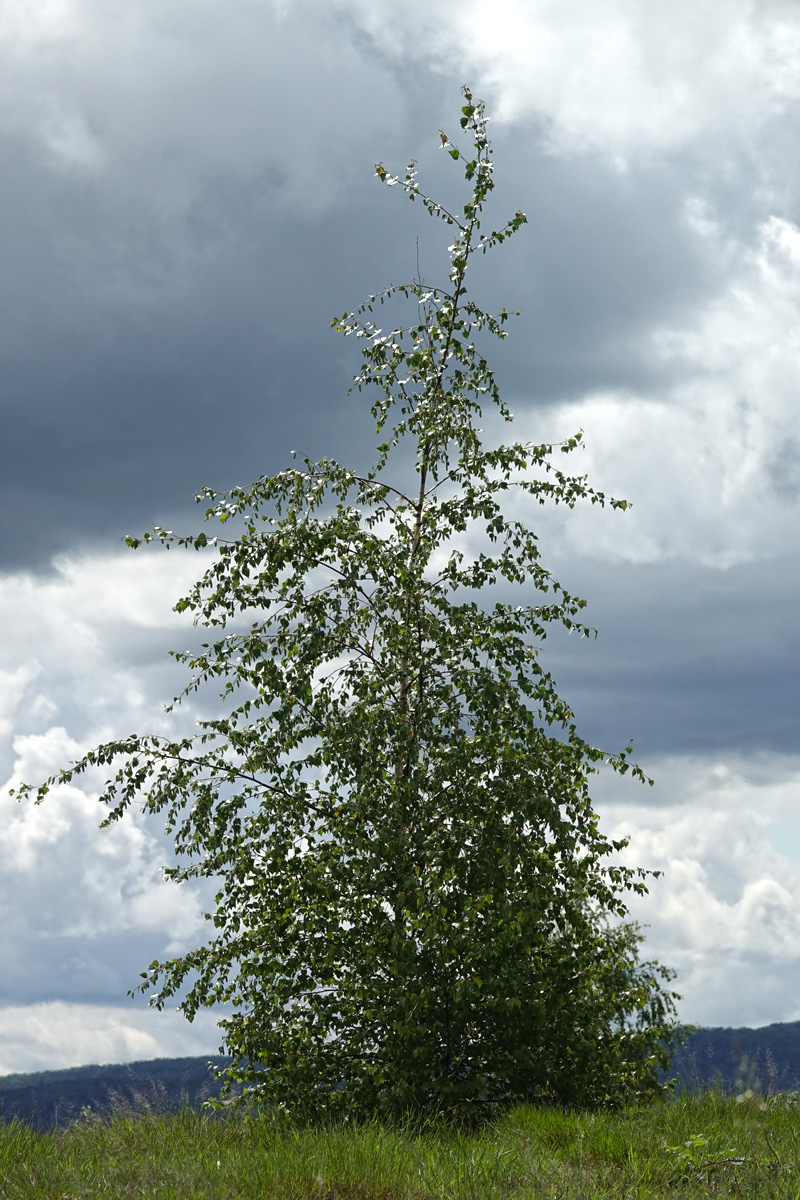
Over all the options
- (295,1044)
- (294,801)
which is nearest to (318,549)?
(294,801)

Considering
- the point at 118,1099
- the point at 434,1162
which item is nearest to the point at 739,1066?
the point at 434,1162

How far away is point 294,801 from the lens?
13242 mm

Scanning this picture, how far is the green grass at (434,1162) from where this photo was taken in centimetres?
670

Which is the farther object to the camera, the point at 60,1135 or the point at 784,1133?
the point at 60,1135

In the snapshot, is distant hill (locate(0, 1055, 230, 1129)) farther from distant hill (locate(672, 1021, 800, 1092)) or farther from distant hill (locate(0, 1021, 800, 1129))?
distant hill (locate(672, 1021, 800, 1092))

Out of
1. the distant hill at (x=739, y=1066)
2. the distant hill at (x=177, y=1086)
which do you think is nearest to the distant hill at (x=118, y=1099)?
the distant hill at (x=177, y=1086)

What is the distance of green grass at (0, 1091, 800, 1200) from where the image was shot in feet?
22.0

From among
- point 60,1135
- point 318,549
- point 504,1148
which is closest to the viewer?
point 504,1148

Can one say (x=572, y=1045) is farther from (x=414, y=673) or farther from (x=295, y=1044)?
(x=414, y=673)

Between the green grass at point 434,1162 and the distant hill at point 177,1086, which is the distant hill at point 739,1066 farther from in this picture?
the green grass at point 434,1162

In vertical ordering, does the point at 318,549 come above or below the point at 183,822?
above

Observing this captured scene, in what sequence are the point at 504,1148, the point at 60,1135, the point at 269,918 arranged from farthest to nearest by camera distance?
the point at 269,918 → the point at 60,1135 → the point at 504,1148

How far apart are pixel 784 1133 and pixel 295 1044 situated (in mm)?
5557

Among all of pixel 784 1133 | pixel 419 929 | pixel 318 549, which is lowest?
pixel 784 1133
